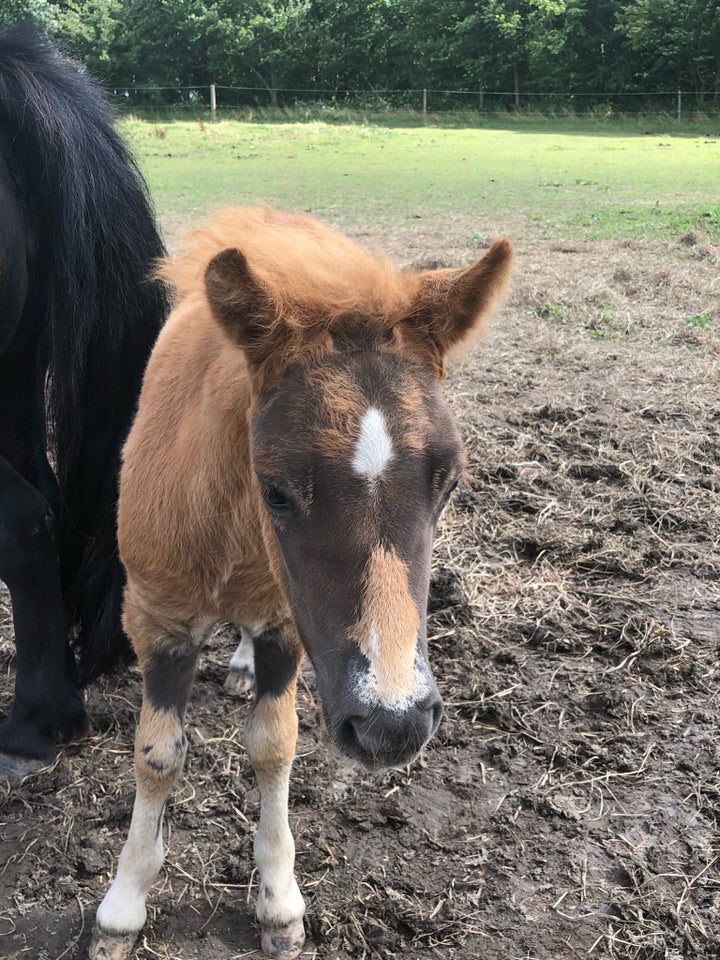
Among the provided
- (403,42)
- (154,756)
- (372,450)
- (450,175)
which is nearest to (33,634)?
(154,756)

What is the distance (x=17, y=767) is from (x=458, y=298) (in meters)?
2.15

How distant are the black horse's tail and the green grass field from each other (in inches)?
136

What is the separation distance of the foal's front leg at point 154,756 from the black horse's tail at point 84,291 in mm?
723

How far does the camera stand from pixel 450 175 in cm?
1503

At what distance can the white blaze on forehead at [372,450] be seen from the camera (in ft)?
4.98

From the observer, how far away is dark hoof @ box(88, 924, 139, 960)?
6.84 feet

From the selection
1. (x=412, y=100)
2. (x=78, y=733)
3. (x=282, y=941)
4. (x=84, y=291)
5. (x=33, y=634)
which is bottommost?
(x=282, y=941)

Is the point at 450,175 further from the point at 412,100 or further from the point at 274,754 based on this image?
the point at 412,100

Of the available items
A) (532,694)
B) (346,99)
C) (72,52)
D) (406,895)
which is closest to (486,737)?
(532,694)

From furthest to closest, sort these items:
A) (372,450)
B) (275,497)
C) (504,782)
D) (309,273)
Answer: (504,782) < (309,273) < (275,497) < (372,450)

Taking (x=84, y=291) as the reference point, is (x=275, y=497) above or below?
below

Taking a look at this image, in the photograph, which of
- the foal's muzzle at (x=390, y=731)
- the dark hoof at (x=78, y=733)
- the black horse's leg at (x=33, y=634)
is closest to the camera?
the foal's muzzle at (x=390, y=731)

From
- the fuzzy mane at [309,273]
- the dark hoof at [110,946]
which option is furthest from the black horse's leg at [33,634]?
the fuzzy mane at [309,273]

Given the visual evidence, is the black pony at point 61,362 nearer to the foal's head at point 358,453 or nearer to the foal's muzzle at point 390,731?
the foal's head at point 358,453
